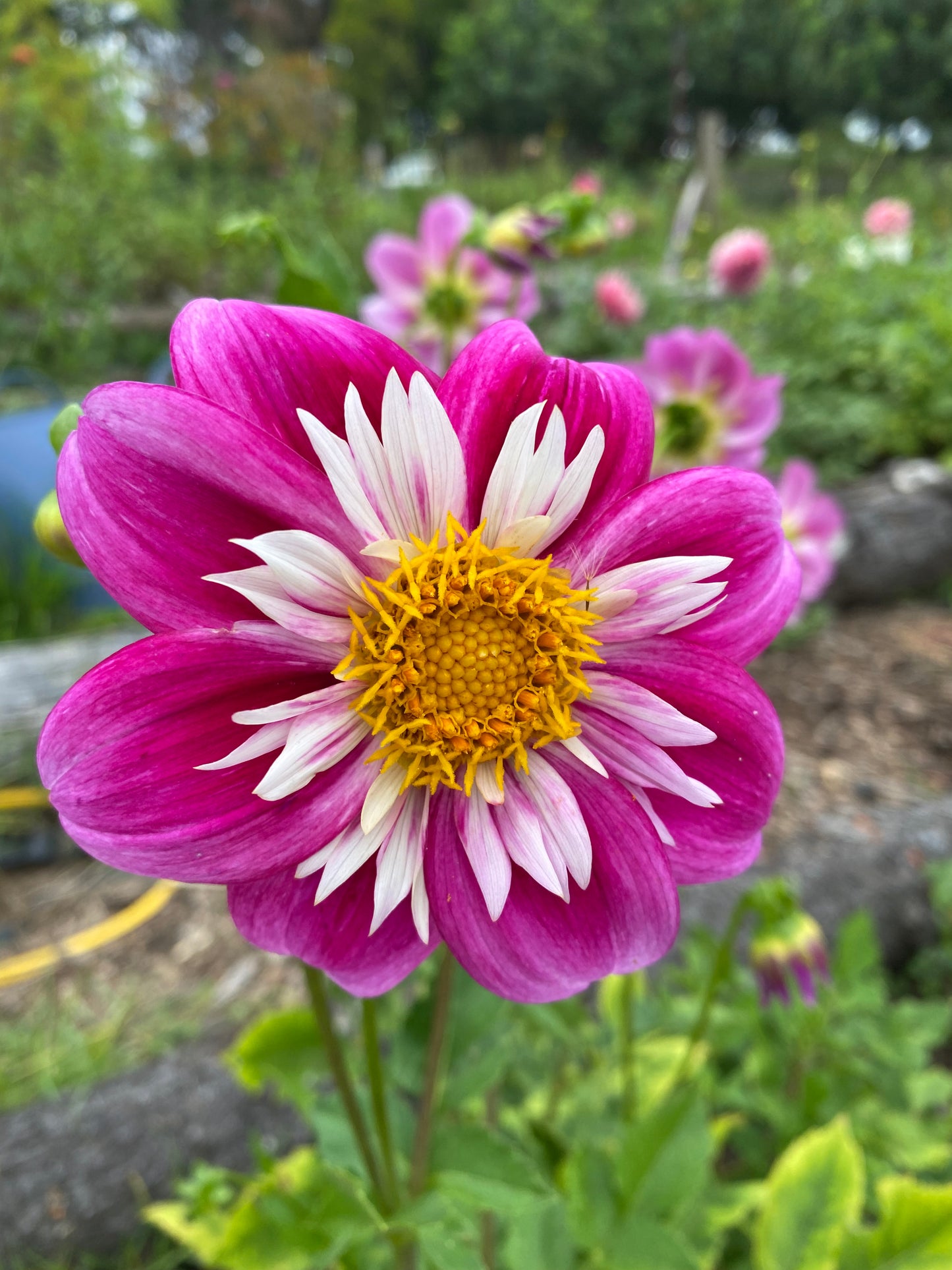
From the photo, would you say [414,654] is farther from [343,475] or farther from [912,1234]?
[912,1234]

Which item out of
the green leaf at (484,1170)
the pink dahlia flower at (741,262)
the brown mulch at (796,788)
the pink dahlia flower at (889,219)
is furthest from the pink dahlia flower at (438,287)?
the pink dahlia flower at (889,219)

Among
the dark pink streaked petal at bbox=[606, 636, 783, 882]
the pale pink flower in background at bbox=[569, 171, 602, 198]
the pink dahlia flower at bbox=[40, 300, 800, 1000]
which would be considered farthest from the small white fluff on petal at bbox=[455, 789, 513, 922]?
the pale pink flower in background at bbox=[569, 171, 602, 198]

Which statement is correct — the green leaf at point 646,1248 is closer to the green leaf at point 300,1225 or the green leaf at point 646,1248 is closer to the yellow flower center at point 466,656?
the green leaf at point 300,1225

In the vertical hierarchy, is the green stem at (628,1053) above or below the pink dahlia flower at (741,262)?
below

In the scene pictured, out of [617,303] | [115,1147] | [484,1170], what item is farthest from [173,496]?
[617,303]

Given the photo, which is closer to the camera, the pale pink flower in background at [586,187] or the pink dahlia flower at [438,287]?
the pale pink flower in background at [586,187]

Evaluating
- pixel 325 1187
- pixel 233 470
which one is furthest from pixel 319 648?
pixel 325 1187

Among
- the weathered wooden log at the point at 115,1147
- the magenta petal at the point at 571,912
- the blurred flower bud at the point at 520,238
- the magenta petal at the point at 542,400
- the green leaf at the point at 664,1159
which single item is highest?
the blurred flower bud at the point at 520,238
